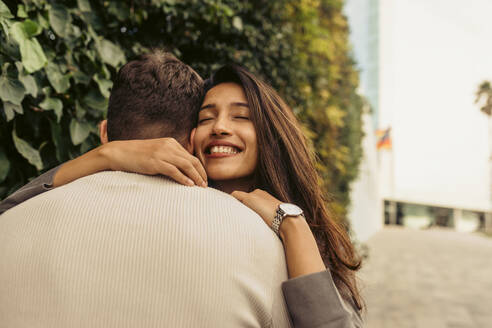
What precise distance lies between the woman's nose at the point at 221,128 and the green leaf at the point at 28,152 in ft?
2.79

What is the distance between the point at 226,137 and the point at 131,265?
906mm

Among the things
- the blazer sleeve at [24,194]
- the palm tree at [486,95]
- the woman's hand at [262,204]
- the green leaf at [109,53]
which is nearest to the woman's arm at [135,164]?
the blazer sleeve at [24,194]

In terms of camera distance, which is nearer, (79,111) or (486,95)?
(79,111)

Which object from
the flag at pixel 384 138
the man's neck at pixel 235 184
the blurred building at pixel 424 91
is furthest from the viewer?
the blurred building at pixel 424 91

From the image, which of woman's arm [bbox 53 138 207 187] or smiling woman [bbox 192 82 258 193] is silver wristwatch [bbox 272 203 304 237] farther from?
smiling woman [bbox 192 82 258 193]

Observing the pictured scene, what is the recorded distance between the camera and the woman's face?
1691 millimetres

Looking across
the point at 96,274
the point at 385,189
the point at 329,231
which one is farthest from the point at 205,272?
the point at 385,189

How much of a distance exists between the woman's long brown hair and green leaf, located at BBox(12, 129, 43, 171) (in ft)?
3.18

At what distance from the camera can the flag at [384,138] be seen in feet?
68.4

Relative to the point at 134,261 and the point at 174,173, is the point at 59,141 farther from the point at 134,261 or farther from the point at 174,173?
the point at 134,261

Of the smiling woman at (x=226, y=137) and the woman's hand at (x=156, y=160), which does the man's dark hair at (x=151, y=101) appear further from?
the smiling woman at (x=226, y=137)

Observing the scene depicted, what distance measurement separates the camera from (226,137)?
1671mm

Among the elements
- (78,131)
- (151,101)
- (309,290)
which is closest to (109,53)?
(78,131)

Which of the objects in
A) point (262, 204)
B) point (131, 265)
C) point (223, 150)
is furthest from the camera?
point (223, 150)
